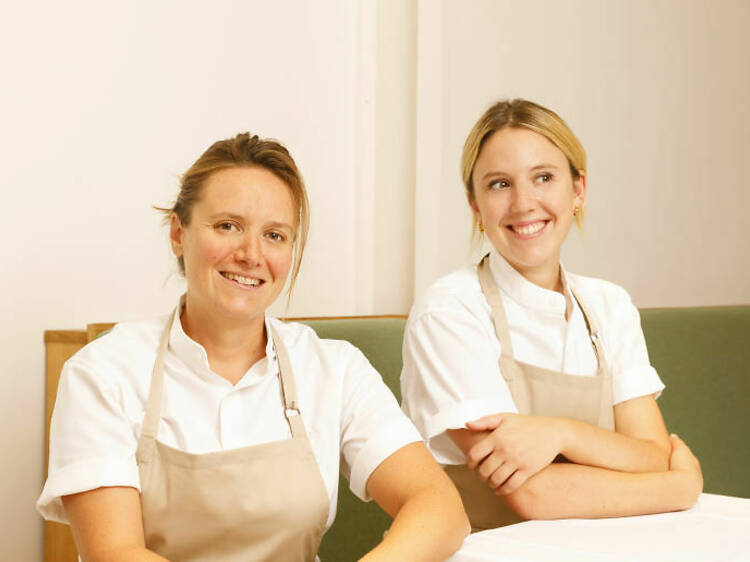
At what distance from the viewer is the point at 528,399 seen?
1.78m

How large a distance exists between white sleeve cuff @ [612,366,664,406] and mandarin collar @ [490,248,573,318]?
17 centimetres

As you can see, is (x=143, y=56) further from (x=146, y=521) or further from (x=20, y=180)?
(x=146, y=521)

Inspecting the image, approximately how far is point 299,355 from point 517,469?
16.6 inches

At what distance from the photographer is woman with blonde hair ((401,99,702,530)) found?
1.56 meters

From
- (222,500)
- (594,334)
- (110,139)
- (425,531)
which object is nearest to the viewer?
(425,531)

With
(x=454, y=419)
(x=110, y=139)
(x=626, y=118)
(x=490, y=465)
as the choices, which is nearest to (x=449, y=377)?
(x=454, y=419)

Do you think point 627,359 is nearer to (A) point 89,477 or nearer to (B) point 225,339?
(B) point 225,339

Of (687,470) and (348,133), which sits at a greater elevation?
(348,133)

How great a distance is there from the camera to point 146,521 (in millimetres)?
1395

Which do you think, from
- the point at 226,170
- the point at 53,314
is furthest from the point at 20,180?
the point at 226,170

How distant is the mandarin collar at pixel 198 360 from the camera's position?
1.48 metres

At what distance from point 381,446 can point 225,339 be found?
0.32m

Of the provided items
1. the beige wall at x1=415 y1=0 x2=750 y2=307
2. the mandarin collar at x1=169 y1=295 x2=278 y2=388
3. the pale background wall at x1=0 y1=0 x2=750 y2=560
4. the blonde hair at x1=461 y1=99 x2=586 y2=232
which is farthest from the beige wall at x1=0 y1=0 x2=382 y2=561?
the blonde hair at x1=461 y1=99 x2=586 y2=232

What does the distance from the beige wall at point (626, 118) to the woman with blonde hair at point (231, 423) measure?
1.37m
